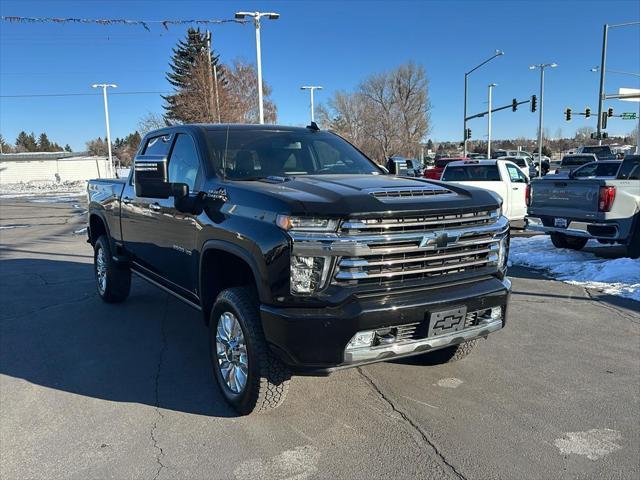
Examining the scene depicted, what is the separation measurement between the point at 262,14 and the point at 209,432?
72.7ft

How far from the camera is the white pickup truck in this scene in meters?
13.2

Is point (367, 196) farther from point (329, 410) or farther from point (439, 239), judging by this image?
point (329, 410)

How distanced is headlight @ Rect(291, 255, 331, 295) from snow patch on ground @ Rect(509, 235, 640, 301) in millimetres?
5344

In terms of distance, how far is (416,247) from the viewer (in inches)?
128

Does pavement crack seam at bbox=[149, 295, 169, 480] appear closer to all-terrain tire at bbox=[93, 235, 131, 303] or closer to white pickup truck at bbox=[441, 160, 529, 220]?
all-terrain tire at bbox=[93, 235, 131, 303]

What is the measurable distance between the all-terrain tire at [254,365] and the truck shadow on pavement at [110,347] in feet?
0.90

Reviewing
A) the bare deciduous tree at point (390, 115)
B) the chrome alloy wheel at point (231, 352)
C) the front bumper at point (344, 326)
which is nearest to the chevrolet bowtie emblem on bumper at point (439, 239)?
the front bumper at point (344, 326)

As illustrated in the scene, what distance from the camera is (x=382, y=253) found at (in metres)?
3.13

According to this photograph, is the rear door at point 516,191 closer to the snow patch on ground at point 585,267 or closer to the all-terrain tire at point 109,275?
the snow patch on ground at point 585,267

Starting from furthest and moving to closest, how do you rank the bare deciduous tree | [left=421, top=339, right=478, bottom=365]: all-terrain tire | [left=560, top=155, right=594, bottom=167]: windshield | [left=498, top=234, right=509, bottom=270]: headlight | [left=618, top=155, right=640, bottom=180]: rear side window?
the bare deciduous tree < [left=560, top=155, right=594, bottom=167]: windshield < [left=618, top=155, right=640, bottom=180]: rear side window < [left=421, top=339, right=478, bottom=365]: all-terrain tire < [left=498, top=234, right=509, bottom=270]: headlight

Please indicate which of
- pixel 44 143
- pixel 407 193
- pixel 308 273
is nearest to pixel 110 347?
pixel 308 273

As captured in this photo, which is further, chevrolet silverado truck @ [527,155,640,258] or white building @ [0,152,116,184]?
white building @ [0,152,116,184]

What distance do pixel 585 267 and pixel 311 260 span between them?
6.70 metres

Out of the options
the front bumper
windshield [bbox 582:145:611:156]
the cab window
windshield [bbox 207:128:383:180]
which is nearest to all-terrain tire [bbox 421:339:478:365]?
the front bumper
